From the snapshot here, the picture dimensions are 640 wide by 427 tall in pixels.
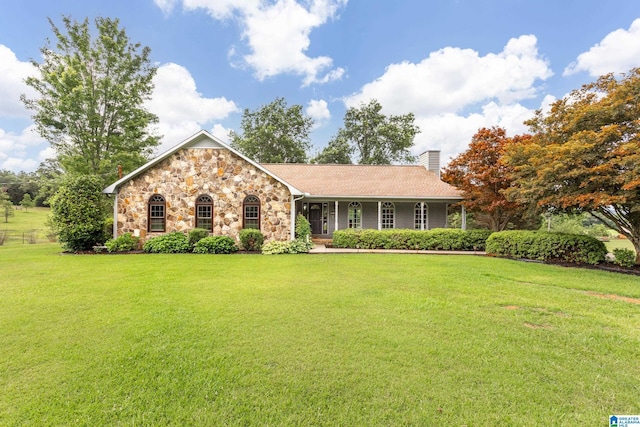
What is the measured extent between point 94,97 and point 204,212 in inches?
459

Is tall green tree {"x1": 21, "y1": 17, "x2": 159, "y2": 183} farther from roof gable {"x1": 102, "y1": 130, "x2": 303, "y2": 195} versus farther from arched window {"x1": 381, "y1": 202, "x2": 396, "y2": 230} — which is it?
arched window {"x1": 381, "y1": 202, "x2": 396, "y2": 230}

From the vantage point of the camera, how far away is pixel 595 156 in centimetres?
937

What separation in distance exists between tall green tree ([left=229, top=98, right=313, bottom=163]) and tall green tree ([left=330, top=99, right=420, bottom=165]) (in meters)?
4.79

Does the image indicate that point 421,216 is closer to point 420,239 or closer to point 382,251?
point 420,239

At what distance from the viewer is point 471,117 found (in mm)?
25750

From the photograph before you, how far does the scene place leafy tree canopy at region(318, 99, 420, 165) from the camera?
109 feet

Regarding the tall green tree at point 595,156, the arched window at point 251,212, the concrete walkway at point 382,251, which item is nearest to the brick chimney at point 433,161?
the concrete walkway at point 382,251

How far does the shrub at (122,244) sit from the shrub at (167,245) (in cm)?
61

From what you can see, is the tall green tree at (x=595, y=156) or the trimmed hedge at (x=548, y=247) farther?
the trimmed hedge at (x=548, y=247)

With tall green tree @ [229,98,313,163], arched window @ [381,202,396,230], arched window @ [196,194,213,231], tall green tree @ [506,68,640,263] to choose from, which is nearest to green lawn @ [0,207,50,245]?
arched window @ [196,194,213,231]

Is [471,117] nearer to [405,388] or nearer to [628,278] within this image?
[628,278]

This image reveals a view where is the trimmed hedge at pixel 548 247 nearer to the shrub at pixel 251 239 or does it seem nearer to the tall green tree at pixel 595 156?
the tall green tree at pixel 595 156

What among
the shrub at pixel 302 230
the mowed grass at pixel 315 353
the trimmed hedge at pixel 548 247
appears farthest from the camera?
the shrub at pixel 302 230

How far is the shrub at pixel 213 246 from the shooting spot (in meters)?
13.0
